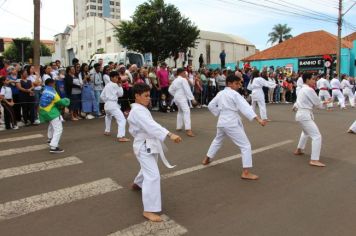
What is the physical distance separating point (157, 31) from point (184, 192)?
123 feet

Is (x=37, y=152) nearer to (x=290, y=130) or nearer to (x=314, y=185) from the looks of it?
(x=314, y=185)

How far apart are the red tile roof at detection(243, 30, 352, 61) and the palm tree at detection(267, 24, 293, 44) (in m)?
23.2

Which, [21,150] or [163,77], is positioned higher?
[163,77]

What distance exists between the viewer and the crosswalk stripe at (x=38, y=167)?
6723mm

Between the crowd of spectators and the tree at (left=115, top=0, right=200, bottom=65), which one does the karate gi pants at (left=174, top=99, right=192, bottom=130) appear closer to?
the crowd of spectators

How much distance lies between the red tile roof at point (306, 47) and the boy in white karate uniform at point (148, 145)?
126 ft

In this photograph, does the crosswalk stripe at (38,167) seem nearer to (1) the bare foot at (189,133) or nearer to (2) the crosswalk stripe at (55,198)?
(2) the crosswalk stripe at (55,198)

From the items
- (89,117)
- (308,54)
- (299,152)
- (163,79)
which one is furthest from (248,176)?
(308,54)

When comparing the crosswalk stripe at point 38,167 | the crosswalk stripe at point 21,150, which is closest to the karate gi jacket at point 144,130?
the crosswalk stripe at point 38,167

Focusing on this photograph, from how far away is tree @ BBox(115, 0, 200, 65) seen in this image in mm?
41594

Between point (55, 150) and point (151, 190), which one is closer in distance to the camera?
point (151, 190)

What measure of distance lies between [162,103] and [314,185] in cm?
974

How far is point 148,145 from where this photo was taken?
4828 millimetres

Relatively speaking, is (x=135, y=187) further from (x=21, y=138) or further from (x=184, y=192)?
(x=21, y=138)
